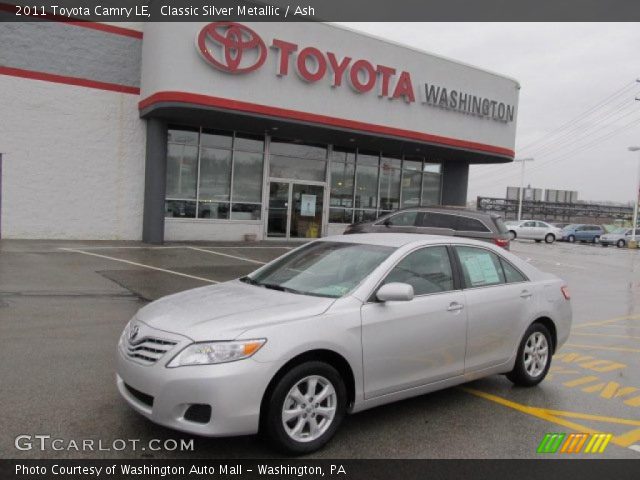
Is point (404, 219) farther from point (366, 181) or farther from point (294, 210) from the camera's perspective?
point (366, 181)

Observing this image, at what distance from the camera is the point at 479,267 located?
524 centimetres

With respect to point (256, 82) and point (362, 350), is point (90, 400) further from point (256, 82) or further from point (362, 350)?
point (256, 82)

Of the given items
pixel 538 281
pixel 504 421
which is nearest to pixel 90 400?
pixel 504 421

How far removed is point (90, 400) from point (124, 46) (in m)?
15.0

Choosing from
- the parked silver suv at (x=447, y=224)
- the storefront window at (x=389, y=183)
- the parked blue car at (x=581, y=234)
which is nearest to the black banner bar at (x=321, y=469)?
the parked silver suv at (x=447, y=224)

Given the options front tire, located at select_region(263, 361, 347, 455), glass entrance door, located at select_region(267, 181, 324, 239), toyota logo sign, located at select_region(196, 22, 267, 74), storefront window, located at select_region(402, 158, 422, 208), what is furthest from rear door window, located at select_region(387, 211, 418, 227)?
front tire, located at select_region(263, 361, 347, 455)

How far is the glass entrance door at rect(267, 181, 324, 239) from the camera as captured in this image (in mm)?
20328

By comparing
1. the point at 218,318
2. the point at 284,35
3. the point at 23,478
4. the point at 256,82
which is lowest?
the point at 23,478

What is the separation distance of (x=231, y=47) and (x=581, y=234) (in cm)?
3442

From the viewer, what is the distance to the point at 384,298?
419 cm

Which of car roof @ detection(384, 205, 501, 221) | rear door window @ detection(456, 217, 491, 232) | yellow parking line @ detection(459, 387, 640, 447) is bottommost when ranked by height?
yellow parking line @ detection(459, 387, 640, 447)

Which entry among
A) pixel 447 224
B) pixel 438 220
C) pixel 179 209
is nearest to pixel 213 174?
pixel 179 209

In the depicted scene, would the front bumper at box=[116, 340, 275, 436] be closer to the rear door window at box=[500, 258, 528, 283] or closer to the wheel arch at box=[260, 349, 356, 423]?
the wheel arch at box=[260, 349, 356, 423]

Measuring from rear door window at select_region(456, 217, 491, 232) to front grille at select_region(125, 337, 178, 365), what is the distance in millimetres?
11362
